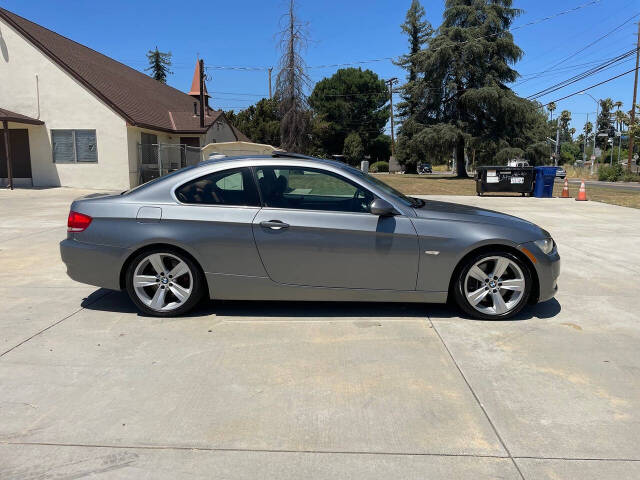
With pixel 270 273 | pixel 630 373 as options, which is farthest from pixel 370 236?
pixel 630 373

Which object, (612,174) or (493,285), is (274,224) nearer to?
(493,285)

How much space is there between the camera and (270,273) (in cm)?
470

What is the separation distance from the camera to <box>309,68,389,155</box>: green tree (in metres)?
67.3

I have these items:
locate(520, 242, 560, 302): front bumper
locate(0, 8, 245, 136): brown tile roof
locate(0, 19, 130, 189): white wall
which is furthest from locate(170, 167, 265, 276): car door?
locate(0, 8, 245, 136): brown tile roof

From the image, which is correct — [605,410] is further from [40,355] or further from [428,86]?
[428,86]

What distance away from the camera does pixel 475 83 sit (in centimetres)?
4138

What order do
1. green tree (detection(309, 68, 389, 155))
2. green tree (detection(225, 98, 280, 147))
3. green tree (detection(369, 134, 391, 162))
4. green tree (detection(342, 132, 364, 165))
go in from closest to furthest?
green tree (detection(225, 98, 280, 147)) → green tree (detection(342, 132, 364, 165)) → green tree (detection(309, 68, 389, 155)) → green tree (detection(369, 134, 391, 162))

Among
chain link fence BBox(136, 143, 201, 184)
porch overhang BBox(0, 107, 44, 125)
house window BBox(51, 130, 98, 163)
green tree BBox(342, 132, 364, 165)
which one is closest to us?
porch overhang BBox(0, 107, 44, 125)

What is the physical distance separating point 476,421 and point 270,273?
2284 millimetres

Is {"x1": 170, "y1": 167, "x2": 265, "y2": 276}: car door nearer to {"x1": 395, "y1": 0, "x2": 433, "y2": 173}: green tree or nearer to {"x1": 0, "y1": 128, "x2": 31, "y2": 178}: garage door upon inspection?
{"x1": 0, "y1": 128, "x2": 31, "y2": 178}: garage door

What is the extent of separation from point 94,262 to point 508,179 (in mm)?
19297

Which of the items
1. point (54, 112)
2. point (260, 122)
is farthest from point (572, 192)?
point (260, 122)

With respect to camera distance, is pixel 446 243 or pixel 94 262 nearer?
pixel 446 243

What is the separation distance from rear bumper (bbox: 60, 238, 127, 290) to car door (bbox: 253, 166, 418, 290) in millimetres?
1350
